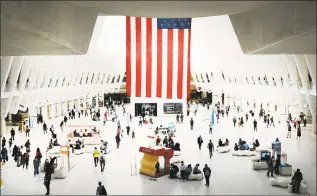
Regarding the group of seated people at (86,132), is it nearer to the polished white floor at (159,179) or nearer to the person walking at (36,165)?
the polished white floor at (159,179)

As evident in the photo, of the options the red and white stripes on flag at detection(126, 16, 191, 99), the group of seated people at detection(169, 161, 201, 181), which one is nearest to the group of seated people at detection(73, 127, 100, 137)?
the red and white stripes on flag at detection(126, 16, 191, 99)

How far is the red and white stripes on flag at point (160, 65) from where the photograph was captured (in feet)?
46.1

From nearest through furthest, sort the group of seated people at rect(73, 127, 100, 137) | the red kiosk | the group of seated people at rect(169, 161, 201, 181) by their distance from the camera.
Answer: the group of seated people at rect(169, 161, 201, 181) → the red kiosk → the group of seated people at rect(73, 127, 100, 137)

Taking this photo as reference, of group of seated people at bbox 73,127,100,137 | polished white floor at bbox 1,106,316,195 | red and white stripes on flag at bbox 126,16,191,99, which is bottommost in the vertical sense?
polished white floor at bbox 1,106,316,195

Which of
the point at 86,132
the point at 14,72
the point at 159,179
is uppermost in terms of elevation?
the point at 14,72

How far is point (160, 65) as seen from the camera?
14.4 m

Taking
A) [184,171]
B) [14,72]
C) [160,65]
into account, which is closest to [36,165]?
[184,171]

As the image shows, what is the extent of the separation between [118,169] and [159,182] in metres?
2.32

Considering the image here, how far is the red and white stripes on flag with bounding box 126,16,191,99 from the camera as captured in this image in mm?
14062

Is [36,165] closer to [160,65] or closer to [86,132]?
[160,65]

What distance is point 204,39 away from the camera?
2983 centimetres

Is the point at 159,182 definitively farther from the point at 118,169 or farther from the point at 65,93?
the point at 65,93

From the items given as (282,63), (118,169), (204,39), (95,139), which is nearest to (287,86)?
(282,63)

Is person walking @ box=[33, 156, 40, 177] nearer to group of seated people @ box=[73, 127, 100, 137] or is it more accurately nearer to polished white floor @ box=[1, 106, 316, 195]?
polished white floor @ box=[1, 106, 316, 195]
